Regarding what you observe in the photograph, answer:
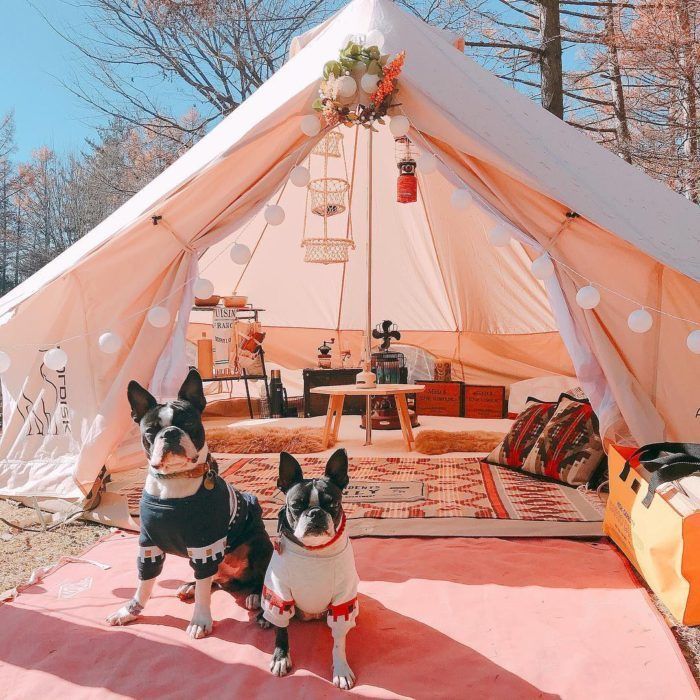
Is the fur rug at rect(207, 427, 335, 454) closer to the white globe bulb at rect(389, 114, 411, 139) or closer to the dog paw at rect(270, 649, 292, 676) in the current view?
the white globe bulb at rect(389, 114, 411, 139)

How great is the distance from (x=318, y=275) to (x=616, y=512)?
14.3 feet

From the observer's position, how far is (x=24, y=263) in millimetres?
18234

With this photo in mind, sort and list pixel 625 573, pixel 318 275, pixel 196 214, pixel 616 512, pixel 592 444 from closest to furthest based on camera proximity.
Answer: pixel 625 573, pixel 616 512, pixel 196 214, pixel 592 444, pixel 318 275

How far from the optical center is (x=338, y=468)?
175 centimetres

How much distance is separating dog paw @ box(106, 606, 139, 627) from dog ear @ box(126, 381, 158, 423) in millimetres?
645

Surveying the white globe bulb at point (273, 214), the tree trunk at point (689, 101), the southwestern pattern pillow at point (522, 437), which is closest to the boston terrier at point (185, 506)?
the white globe bulb at point (273, 214)

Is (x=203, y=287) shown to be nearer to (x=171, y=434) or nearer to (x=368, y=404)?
(x=171, y=434)

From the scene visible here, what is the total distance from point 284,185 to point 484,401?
3.38 m

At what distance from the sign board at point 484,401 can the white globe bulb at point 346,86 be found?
3700 mm

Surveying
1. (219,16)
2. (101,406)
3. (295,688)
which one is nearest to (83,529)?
(101,406)

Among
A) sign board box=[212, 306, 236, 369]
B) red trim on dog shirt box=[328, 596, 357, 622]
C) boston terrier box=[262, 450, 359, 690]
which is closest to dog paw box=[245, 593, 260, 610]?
boston terrier box=[262, 450, 359, 690]

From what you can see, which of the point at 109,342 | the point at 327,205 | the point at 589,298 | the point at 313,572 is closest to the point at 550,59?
the point at 327,205

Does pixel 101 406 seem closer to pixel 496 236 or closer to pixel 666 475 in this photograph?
pixel 496 236

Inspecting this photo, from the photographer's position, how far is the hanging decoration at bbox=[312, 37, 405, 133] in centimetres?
258
